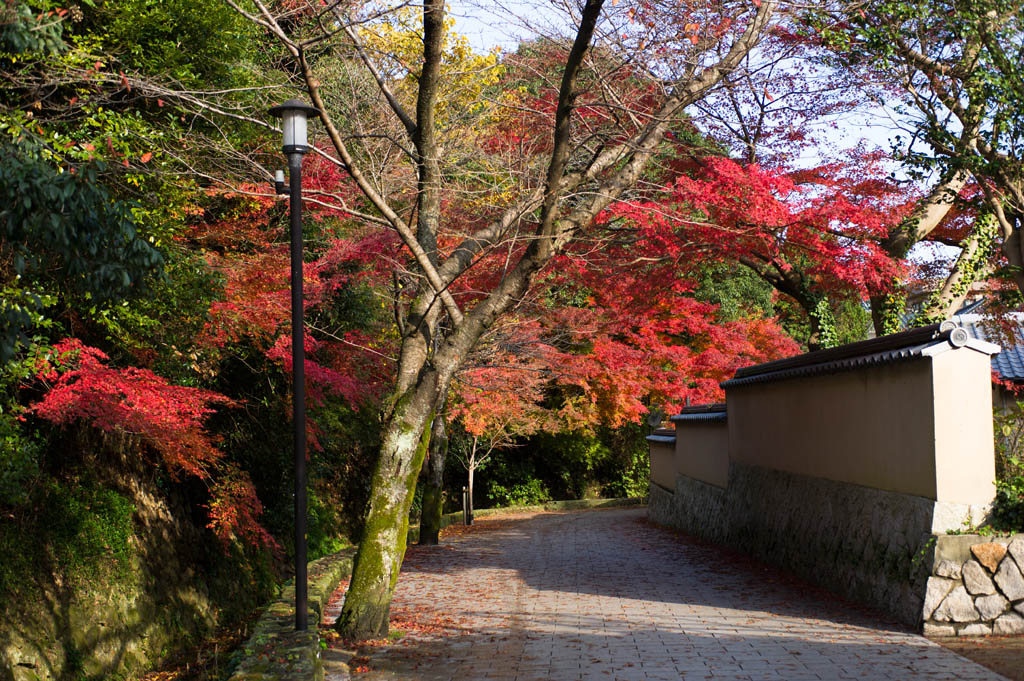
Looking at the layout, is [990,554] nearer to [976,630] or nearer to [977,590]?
[977,590]

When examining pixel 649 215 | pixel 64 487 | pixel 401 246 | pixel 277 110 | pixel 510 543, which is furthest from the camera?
pixel 510 543

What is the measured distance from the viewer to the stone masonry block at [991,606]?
7.62m

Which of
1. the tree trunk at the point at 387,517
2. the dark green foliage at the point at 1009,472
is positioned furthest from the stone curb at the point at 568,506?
the dark green foliage at the point at 1009,472

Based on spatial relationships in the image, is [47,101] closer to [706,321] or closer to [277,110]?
[277,110]

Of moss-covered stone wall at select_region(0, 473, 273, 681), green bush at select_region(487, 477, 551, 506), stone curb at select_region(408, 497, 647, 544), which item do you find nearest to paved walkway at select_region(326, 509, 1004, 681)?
moss-covered stone wall at select_region(0, 473, 273, 681)

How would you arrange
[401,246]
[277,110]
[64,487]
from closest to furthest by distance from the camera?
[277,110] → [64,487] → [401,246]

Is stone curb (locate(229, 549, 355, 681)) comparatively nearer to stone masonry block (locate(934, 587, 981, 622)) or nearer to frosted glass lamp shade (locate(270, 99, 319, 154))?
frosted glass lamp shade (locate(270, 99, 319, 154))

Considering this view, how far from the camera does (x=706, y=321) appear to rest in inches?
904

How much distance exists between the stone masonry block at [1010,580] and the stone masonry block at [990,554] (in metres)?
0.06

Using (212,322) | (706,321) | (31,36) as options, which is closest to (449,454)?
(706,321)

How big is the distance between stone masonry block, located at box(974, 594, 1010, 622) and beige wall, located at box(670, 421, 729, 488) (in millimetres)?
8043

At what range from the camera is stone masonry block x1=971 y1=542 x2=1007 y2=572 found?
25.1ft

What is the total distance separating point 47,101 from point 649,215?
7.20m

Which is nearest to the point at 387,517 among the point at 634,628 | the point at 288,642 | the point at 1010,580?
the point at 288,642
